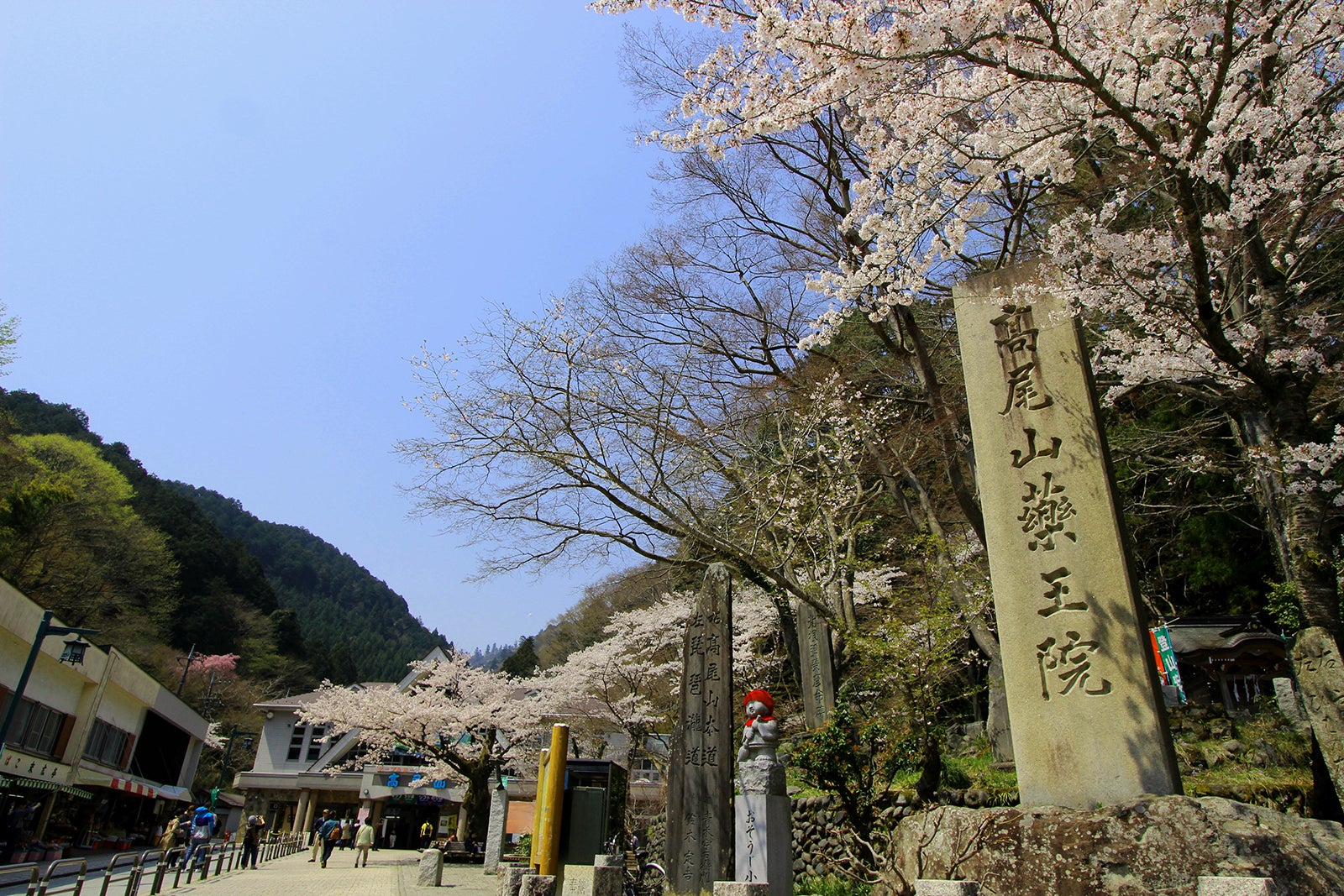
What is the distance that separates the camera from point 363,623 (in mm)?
75188

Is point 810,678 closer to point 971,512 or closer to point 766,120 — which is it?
point 971,512

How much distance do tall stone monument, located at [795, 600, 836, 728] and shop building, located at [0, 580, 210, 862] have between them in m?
15.3

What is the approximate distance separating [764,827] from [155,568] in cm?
3874

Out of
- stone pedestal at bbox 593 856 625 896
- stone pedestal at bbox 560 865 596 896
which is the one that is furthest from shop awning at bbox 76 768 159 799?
stone pedestal at bbox 593 856 625 896

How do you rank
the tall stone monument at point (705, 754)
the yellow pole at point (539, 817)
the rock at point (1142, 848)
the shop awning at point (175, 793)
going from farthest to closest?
1. the shop awning at point (175, 793)
2. the yellow pole at point (539, 817)
3. the tall stone monument at point (705, 754)
4. the rock at point (1142, 848)

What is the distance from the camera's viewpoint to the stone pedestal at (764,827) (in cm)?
719

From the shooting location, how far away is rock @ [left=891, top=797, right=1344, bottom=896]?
162 inches

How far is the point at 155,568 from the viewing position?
118ft

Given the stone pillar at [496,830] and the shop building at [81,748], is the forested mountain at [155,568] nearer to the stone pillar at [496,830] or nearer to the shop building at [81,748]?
the shop building at [81,748]

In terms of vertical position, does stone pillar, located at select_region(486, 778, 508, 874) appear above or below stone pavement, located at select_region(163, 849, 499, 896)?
above

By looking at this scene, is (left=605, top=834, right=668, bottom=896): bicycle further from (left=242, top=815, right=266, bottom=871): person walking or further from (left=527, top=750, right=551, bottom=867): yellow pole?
(left=242, top=815, right=266, bottom=871): person walking

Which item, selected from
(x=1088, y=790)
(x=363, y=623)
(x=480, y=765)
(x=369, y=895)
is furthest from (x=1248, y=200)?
(x=363, y=623)

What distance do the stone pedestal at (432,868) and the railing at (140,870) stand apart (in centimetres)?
372

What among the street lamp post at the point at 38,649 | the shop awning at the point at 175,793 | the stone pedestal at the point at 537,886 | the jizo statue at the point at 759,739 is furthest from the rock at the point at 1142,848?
the shop awning at the point at 175,793
